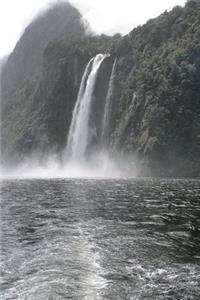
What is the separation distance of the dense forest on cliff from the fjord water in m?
65.7

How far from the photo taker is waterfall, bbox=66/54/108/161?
12925cm

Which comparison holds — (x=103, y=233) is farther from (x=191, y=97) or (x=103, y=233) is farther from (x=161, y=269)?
(x=191, y=97)

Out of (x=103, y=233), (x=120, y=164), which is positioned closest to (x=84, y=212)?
(x=103, y=233)

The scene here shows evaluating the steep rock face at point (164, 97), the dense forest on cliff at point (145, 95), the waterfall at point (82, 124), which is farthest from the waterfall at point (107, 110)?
the waterfall at point (82, 124)

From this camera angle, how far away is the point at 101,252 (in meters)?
21.2

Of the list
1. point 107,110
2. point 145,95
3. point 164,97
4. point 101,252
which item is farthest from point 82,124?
point 101,252

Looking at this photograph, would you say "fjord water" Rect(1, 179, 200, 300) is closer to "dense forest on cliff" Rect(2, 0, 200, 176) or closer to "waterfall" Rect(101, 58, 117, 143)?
"dense forest on cliff" Rect(2, 0, 200, 176)

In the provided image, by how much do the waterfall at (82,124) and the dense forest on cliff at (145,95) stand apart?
9.22 ft

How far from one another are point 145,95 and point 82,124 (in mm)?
23227

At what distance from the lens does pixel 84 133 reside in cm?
12988

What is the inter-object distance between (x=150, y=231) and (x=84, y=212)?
935 cm

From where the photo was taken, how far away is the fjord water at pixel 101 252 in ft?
51.6

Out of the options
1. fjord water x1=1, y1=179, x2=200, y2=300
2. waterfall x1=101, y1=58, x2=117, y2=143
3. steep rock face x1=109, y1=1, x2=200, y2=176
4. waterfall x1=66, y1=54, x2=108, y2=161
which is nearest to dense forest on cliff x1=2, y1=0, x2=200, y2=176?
steep rock face x1=109, y1=1, x2=200, y2=176

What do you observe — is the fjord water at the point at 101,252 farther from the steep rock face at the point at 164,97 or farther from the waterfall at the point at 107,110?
the waterfall at the point at 107,110
